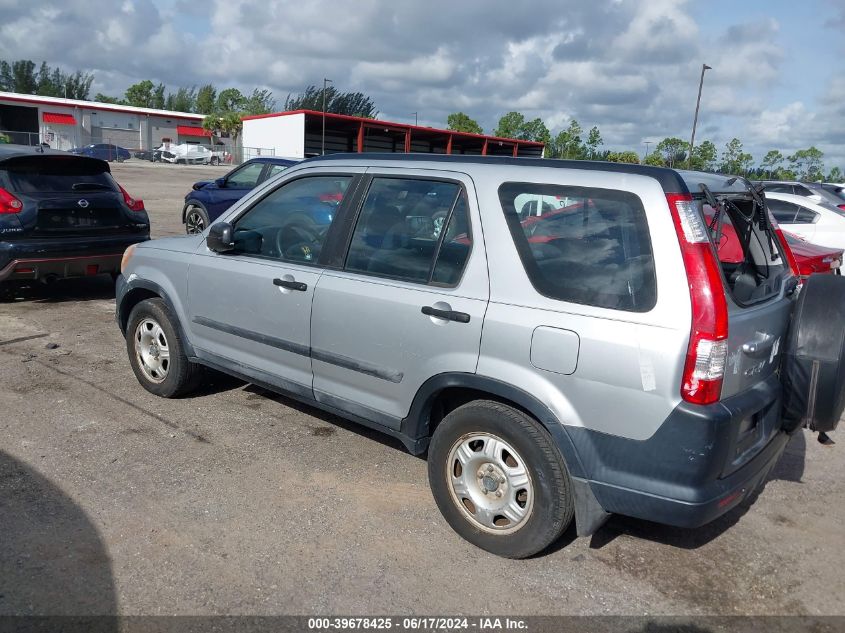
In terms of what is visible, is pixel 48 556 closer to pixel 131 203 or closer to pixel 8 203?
pixel 8 203

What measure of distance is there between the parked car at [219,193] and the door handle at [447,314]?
34.0 feet

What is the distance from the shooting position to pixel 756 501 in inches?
160

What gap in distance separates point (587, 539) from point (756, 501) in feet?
3.98

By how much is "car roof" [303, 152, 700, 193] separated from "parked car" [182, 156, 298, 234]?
9421mm

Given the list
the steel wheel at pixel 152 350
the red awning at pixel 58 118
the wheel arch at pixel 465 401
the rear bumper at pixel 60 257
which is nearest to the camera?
the wheel arch at pixel 465 401

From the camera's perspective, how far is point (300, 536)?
11.3 ft

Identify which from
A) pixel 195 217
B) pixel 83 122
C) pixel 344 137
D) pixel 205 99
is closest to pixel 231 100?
pixel 205 99

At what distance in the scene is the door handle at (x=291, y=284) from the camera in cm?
396

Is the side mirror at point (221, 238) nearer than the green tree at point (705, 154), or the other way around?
the side mirror at point (221, 238)

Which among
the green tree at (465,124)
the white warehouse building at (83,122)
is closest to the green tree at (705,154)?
the green tree at (465,124)

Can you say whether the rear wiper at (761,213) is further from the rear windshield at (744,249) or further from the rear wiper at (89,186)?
the rear wiper at (89,186)

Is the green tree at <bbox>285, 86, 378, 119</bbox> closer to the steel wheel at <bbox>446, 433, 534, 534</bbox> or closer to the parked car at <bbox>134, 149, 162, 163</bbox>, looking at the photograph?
the parked car at <bbox>134, 149, 162, 163</bbox>

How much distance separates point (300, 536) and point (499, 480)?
1036 millimetres

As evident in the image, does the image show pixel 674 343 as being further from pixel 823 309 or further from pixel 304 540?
pixel 304 540
